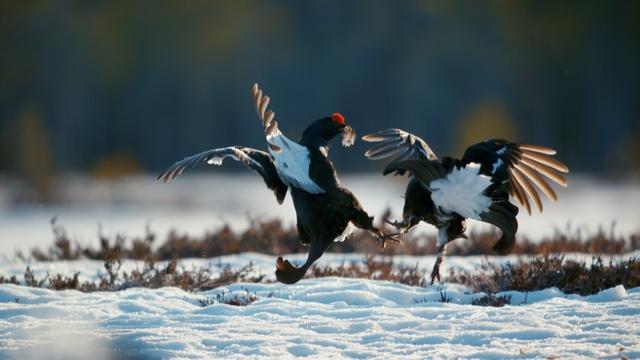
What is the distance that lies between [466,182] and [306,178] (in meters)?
1.17

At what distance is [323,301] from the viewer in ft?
23.7

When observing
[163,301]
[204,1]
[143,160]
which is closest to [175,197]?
[163,301]

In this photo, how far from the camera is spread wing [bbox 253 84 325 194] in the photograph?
263 inches

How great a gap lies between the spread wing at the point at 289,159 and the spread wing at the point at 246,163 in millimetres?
178

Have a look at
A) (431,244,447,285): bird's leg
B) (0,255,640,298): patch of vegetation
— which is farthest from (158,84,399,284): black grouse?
(0,255,640,298): patch of vegetation

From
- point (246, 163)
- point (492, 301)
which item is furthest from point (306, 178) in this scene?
point (492, 301)

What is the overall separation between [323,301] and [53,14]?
198ft

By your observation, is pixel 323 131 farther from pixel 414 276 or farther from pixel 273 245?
pixel 273 245

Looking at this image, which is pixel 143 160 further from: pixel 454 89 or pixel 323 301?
pixel 323 301

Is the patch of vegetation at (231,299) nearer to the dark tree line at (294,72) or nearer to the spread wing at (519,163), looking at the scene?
the spread wing at (519,163)

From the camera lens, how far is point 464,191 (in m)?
6.90

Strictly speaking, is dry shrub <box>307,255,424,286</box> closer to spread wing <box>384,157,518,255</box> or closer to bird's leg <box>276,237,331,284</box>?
spread wing <box>384,157,518,255</box>

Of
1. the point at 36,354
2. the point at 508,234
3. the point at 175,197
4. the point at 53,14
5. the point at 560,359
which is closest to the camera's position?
the point at 560,359

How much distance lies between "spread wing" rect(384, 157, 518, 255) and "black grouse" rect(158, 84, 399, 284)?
0.44 meters
